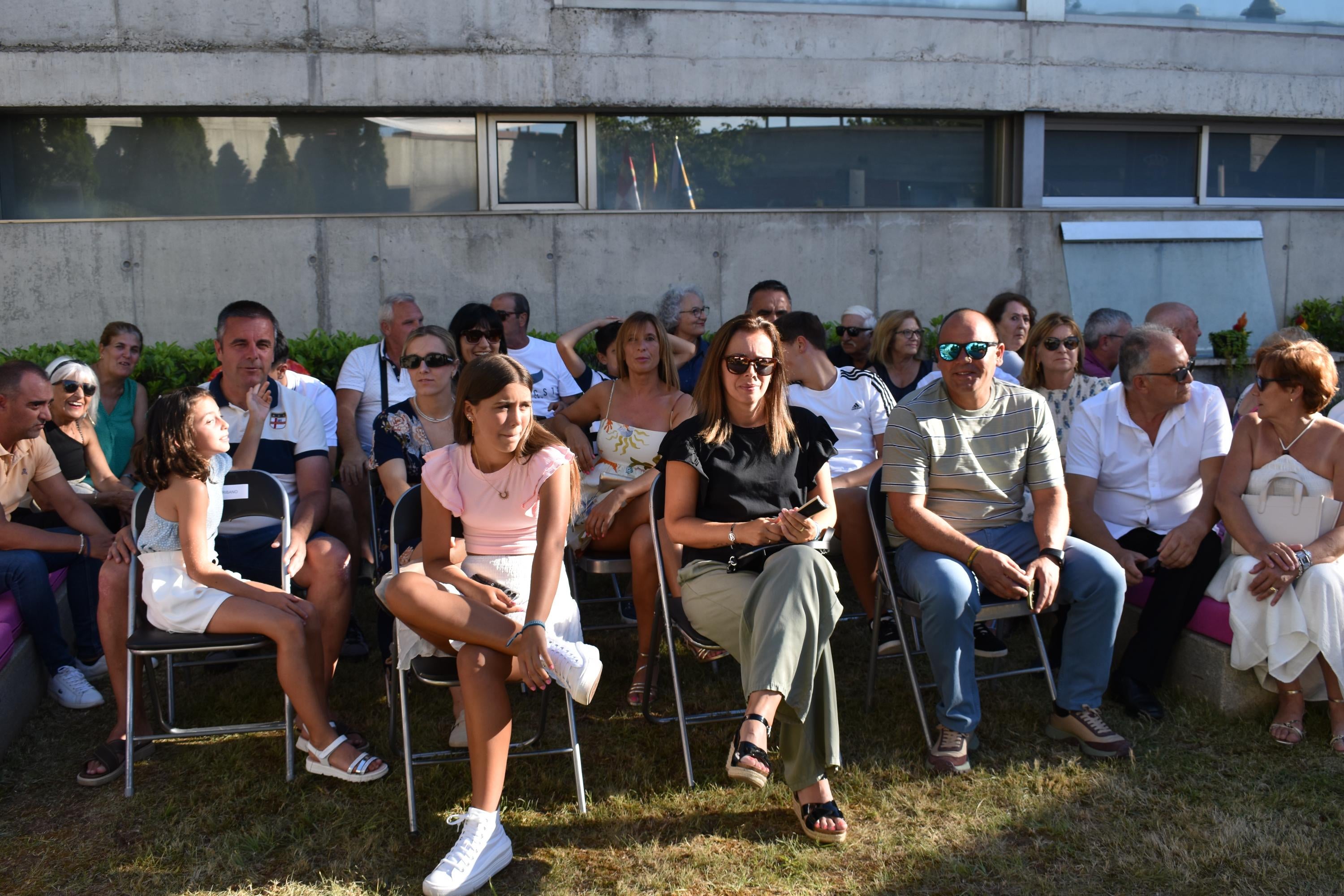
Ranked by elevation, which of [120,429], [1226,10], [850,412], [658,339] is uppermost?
[1226,10]

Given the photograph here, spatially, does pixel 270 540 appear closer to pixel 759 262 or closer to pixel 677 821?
pixel 677 821

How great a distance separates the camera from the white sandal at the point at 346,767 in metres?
3.79

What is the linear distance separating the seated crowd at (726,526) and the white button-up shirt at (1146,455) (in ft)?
0.04

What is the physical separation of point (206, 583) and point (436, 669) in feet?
3.40

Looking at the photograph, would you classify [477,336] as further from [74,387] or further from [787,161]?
[787,161]

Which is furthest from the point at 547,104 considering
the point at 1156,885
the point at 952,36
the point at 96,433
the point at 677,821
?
the point at 1156,885

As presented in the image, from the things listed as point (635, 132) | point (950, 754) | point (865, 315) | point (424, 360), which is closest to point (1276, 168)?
point (865, 315)

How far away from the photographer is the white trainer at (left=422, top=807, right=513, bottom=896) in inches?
121

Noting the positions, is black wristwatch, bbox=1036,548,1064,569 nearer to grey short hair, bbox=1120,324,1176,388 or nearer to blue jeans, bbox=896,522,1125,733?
blue jeans, bbox=896,522,1125,733

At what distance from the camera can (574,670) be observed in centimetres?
341

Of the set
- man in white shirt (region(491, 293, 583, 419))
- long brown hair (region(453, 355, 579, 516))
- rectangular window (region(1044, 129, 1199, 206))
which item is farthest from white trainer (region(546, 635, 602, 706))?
rectangular window (region(1044, 129, 1199, 206))

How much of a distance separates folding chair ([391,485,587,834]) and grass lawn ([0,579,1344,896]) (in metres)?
0.08

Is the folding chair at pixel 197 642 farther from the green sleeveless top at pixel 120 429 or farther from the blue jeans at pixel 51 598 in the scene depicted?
the green sleeveless top at pixel 120 429

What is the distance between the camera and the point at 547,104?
30.7 feet
